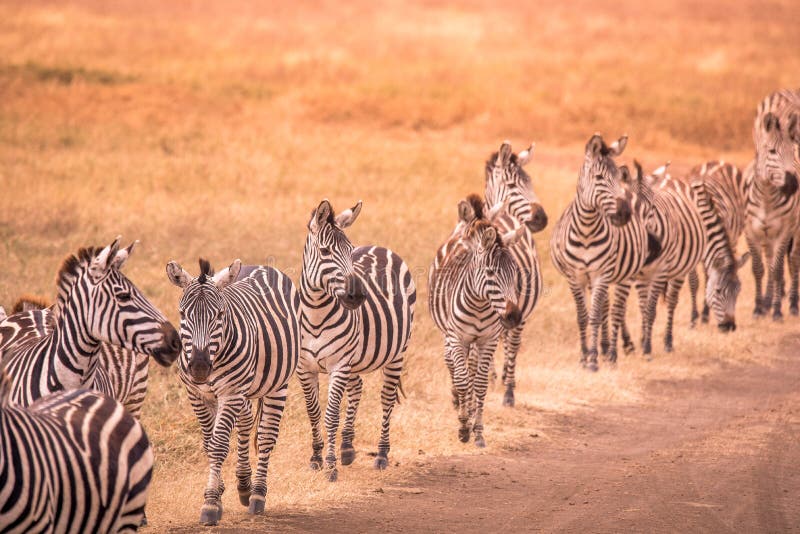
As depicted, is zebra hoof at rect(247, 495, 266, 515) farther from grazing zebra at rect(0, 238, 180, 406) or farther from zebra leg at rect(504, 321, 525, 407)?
zebra leg at rect(504, 321, 525, 407)

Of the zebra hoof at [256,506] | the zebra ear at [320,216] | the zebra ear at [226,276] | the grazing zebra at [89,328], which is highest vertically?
the zebra ear at [320,216]

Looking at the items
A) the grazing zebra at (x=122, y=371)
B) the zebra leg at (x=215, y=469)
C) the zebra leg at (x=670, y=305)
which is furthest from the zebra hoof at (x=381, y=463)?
the zebra leg at (x=670, y=305)

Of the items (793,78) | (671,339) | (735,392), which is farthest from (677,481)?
(793,78)

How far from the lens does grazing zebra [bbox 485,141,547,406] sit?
11031 mm

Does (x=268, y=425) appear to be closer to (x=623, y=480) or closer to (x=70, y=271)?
(x=70, y=271)

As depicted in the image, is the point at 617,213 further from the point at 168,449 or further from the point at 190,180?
the point at 190,180

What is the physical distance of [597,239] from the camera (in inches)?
493

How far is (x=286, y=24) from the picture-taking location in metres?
41.7

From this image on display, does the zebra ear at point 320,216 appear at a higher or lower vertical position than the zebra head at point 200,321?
higher

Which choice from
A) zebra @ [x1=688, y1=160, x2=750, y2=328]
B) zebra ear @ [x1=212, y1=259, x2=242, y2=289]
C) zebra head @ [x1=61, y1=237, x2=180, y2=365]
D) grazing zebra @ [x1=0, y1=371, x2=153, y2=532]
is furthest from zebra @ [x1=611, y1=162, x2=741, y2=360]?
grazing zebra @ [x1=0, y1=371, x2=153, y2=532]

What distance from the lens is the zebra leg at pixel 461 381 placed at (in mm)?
9398

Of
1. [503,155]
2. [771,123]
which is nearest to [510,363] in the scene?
[503,155]

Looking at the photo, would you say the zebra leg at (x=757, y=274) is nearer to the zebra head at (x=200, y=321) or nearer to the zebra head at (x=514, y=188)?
the zebra head at (x=514, y=188)

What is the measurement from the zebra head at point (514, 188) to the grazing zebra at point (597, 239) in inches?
30.6
